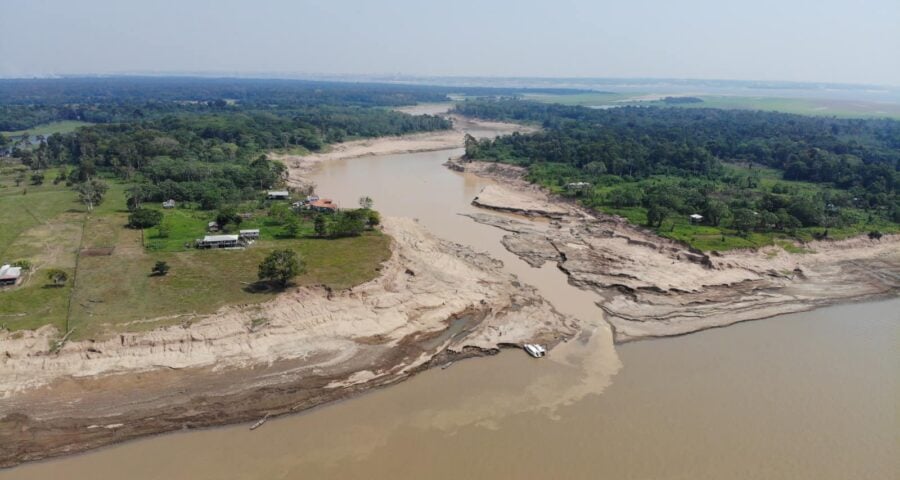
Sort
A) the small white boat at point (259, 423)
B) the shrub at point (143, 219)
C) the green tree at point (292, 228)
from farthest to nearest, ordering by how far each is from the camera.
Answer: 1. the green tree at point (292, 228)
2. the shrub at point (143, 219)
3. the small white boat at point (259, 423)

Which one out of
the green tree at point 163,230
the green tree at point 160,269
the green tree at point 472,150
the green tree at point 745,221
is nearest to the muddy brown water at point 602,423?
the green tree at point 160,269

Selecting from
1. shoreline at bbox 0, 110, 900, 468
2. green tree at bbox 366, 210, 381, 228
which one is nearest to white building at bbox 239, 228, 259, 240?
green tree at bbox 366, 210, 381, 228

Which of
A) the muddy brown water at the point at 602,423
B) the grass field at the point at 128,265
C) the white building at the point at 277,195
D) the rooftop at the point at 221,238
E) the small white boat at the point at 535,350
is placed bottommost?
the muddy brown water at the point at 602,423

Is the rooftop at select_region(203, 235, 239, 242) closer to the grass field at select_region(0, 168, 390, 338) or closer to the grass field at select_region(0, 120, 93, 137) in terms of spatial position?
the grass field at select_region(0, 168, 390, 338)

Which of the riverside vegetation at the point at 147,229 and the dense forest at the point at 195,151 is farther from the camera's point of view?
the dense forest at the point at 195,151

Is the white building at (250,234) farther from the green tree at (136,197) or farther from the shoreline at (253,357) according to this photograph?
the green tree at (136,197)

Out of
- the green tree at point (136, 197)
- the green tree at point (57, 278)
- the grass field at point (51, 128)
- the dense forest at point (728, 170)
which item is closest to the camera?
the green tree at point (57, 278)
